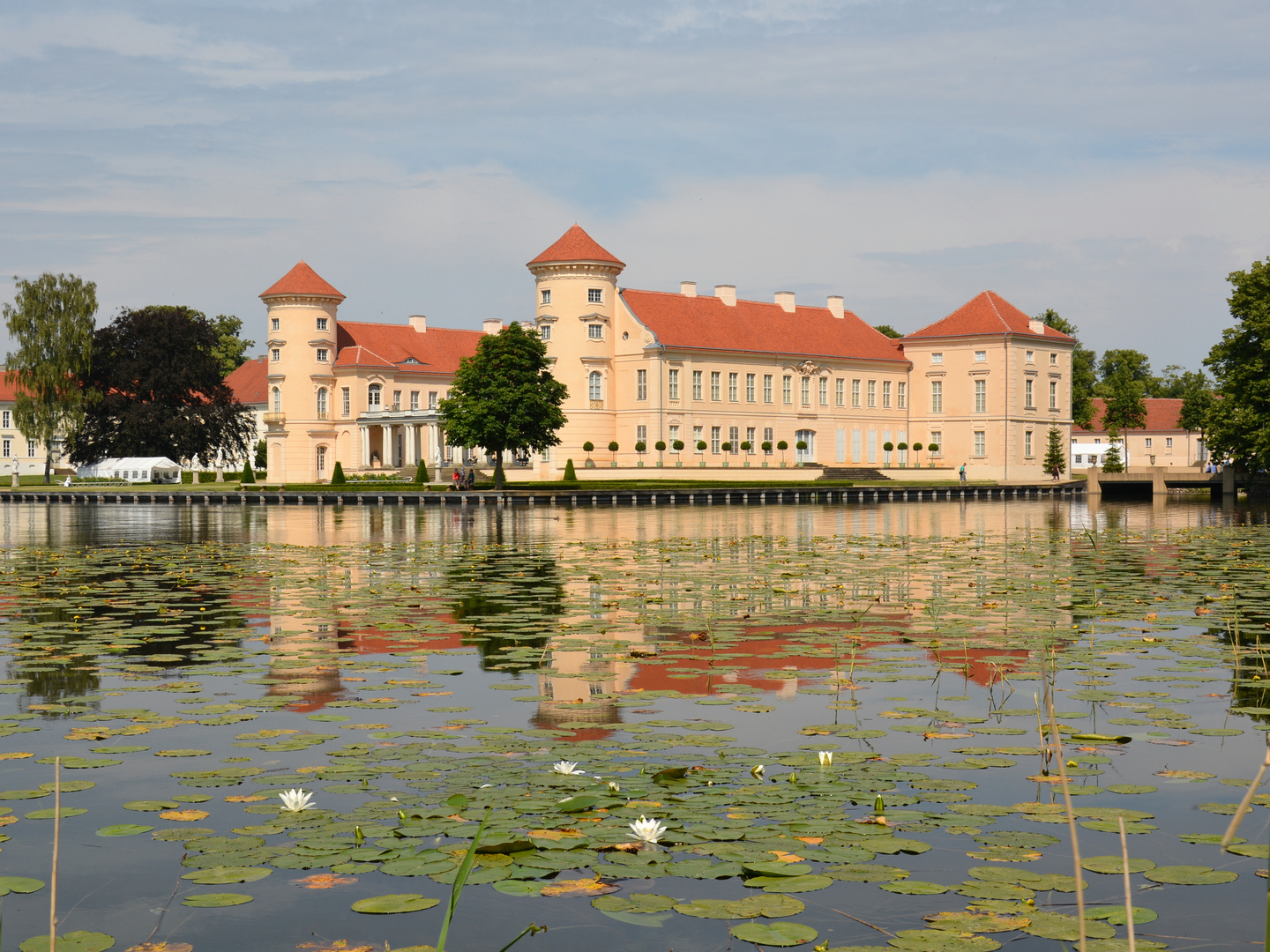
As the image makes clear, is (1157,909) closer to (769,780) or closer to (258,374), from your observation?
(769,780)

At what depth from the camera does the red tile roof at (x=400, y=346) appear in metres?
93.3

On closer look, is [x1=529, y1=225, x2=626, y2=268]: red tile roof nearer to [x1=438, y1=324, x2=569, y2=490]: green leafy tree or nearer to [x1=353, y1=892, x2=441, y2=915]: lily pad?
[x1=438, y1=324, x2=569, y2=490]: green leafy tree

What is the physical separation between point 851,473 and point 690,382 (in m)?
12.9

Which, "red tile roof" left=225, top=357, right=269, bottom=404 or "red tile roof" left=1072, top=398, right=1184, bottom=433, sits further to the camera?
"red tile roof" left=1072, top=398, right=1184, bottom=433

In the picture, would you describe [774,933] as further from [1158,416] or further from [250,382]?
[1158,416]

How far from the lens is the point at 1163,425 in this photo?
13488 centimetres

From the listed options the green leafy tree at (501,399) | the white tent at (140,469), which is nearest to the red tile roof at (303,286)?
the white tent at (140,469)

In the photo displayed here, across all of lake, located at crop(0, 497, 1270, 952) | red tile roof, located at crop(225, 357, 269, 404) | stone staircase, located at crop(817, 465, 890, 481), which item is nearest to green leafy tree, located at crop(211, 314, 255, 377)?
red tile roof, located at crop(225, 357, 269, 404)

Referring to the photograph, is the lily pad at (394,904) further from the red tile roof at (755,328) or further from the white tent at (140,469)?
the white tent at (140,469)

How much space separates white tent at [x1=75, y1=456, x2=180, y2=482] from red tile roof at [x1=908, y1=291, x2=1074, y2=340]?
179ft

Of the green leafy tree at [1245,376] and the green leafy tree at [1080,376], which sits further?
the green leafy tree at [1080,376]

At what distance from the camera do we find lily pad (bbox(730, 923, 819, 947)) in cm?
459

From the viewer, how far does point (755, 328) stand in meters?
89.9

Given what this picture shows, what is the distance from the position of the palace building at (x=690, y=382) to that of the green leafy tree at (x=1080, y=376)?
12.7 m
